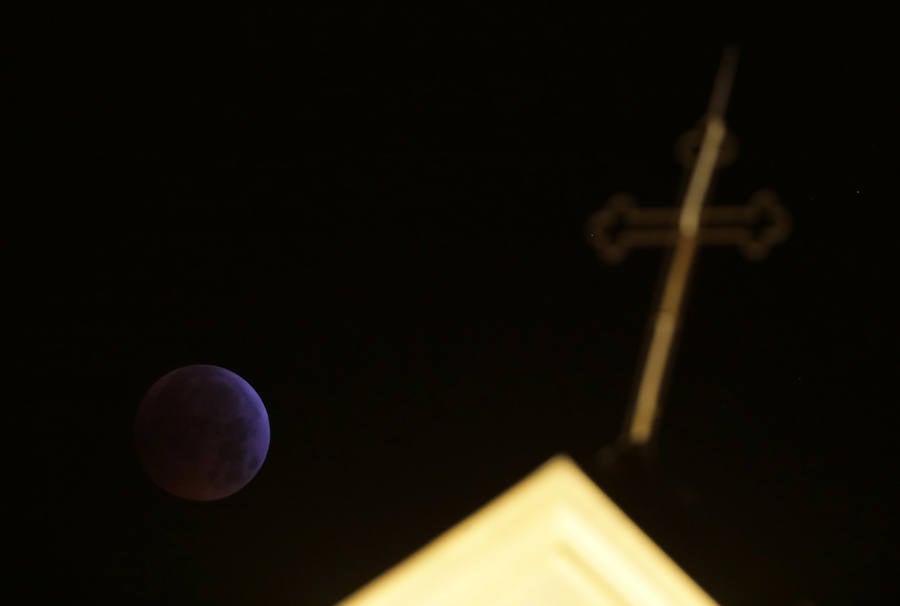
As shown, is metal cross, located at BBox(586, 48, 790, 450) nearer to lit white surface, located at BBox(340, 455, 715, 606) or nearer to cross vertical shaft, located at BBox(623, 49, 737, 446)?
cross vertical shaft, located at BBox(623, 49, 737, 446)

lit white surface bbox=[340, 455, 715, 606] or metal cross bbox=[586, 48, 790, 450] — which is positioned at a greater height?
metal cross bbox=[586, 48, 790, 450]

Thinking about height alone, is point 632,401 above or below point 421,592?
above

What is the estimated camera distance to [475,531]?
1636 millimetres

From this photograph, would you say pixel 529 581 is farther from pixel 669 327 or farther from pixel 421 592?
pixel 669 327

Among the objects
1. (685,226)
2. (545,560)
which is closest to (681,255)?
(685,226)

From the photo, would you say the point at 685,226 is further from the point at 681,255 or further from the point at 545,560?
the point at 545,560

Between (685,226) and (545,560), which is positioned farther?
(685,226)

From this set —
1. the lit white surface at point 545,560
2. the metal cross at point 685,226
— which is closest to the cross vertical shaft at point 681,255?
the metal cross at point 685,226

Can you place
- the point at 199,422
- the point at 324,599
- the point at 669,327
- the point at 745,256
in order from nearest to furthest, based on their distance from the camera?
the point at 669,327
the point at 199,422
the point at 745,256
the point at 324,599

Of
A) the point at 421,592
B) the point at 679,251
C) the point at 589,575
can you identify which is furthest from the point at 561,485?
the point at 679,251

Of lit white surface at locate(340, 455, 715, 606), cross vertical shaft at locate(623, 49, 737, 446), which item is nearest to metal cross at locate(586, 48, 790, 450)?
cross vertical shaft at locate(623, 49, 737, 446)

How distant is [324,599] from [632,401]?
1858 mm

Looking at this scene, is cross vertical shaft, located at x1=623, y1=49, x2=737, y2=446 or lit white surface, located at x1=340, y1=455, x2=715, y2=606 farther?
cross vertical shaft, located at x1=623, y1=49, x2=737, y2=446

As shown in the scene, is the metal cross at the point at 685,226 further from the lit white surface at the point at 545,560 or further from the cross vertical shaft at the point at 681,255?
the lit white surface at the point at 545,560
